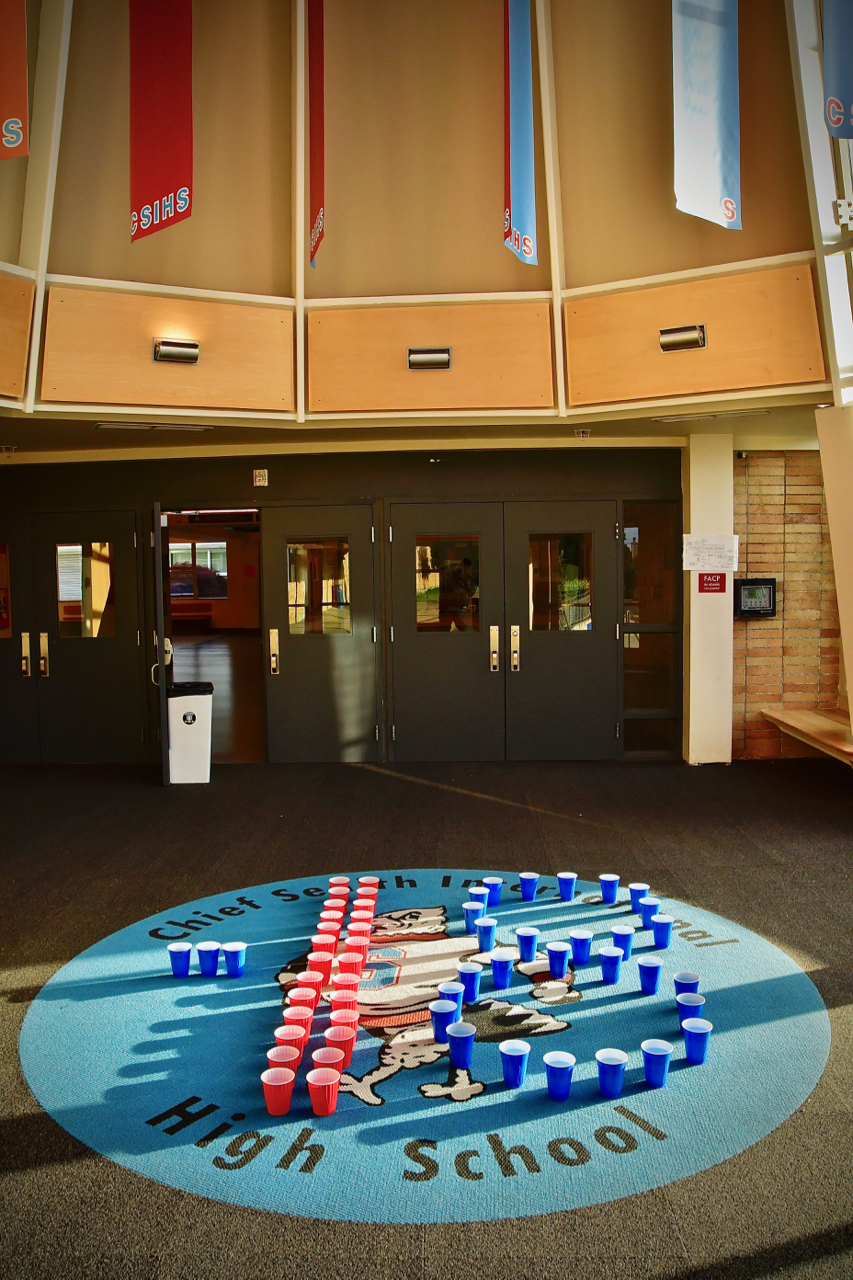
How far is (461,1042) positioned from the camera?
11.1ft

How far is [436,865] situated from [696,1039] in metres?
2.66

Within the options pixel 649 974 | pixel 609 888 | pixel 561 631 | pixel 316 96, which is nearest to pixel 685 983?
pixel 649 974

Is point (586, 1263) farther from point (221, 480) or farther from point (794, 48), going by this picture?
point (221, 480)

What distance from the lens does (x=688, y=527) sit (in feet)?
28.9

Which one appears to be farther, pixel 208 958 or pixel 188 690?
pixel 188 690

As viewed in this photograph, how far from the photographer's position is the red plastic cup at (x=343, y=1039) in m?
3.37

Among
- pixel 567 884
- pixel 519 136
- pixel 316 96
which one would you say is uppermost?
pixel 316 96

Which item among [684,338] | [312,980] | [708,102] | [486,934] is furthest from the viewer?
[684,338]

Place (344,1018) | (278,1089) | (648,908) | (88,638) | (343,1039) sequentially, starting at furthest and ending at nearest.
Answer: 1. (88,638)
2. (648,908)
3. (344,1018)
4. (343,1039)
5. (278,1089)

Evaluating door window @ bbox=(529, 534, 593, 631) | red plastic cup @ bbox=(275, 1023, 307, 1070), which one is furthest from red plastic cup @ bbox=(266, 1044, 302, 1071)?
door window @ bbox=(529, 534, 593, 631)

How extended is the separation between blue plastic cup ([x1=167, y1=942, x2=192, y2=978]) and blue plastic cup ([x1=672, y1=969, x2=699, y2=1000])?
224 centimetres

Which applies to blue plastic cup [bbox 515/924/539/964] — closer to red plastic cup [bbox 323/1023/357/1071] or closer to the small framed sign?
red plastic cup [bbox 323/1023/357/1071]

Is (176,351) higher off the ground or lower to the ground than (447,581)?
higher

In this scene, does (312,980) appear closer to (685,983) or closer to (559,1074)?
(559,1074)
